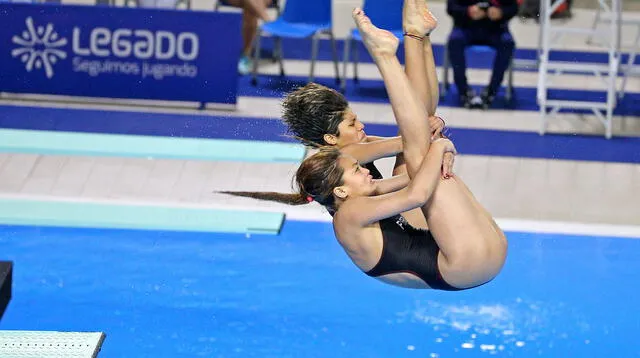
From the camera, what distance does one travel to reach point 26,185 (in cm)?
704

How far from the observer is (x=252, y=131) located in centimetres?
781

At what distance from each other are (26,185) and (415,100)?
13.3 feet

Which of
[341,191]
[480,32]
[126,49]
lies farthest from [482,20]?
[341,191]

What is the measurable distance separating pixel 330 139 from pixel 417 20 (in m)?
0.52

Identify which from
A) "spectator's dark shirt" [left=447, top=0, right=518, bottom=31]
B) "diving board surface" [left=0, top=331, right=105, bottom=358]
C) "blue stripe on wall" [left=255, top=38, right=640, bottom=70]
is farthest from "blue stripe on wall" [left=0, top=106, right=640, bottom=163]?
"diving board surface" [left=0, top=331, right=105, bottom=358]

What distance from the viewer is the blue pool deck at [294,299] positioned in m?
5.39

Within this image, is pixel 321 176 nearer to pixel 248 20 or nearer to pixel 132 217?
pixel 132 217

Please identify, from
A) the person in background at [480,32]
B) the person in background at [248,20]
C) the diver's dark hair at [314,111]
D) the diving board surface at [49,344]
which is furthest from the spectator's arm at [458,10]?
the diver's dark hair at [314,111]

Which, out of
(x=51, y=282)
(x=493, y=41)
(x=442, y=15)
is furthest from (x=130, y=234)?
(x=442, y=15)

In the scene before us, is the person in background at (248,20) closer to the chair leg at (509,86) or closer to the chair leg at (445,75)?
the chair leg at (445,75)

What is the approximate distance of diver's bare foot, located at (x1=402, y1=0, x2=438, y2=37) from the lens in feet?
12.5

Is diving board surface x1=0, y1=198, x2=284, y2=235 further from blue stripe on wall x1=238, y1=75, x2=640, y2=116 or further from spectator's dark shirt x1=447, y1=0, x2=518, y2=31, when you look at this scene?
spectator's dark shirt x1=447, y1=0, x2=518, y2=31

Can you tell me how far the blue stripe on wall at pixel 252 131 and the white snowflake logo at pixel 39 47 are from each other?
0.35 m

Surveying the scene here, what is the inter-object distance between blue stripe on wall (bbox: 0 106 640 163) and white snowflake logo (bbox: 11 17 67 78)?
1.14 feet
